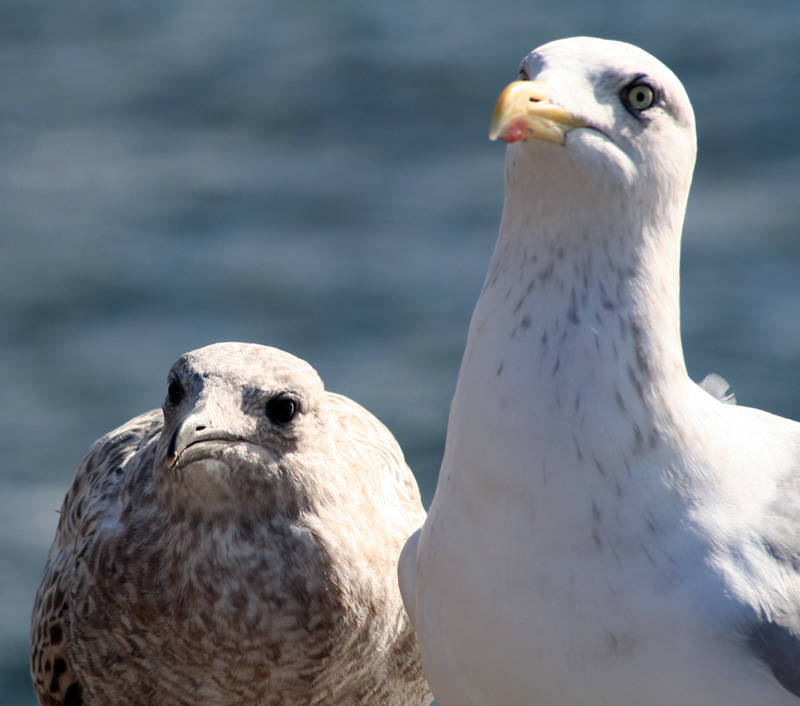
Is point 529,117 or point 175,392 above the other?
point 529,117

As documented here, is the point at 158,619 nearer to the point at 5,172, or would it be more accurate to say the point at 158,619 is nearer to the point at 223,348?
the point at 223,348

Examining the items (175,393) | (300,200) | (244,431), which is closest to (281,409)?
(244,431)

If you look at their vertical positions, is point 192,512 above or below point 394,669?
above

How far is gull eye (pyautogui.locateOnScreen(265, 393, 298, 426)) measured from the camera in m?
3.97

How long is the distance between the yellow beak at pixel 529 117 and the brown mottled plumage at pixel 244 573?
1468 millimetres

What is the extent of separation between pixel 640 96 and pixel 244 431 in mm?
1571

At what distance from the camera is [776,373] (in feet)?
30.5

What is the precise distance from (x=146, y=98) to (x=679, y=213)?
861 centimetres

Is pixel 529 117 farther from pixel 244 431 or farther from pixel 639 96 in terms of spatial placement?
pixel 244 431

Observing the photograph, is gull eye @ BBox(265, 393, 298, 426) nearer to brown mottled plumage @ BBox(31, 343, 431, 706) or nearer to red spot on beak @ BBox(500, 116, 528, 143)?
brown mottled plumage @ BBox(31, 343, 431, 706)

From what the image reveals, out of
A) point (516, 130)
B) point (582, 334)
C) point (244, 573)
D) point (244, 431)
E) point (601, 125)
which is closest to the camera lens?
point (516, 130)

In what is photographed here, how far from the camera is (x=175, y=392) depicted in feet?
13.0

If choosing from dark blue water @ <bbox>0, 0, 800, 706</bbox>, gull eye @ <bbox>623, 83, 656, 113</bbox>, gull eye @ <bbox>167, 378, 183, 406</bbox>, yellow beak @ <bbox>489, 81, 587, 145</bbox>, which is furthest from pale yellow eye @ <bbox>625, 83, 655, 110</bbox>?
dark blue water @ <bbox>0, 0, 800, 706</bbox>

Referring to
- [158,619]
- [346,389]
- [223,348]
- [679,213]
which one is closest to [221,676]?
[158,619]
